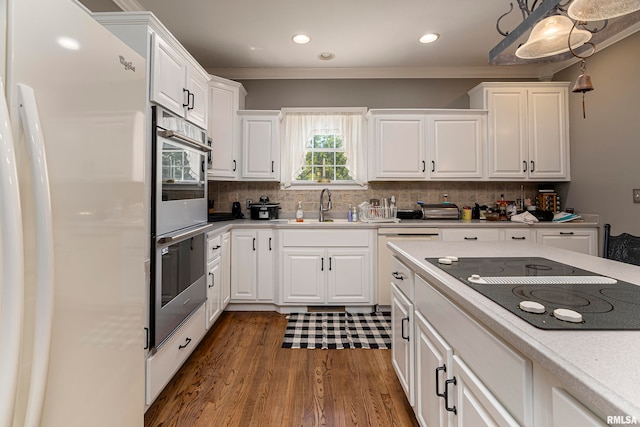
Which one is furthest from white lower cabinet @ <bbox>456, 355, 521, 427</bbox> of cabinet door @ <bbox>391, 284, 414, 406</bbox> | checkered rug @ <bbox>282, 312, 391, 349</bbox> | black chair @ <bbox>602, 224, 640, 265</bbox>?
checkered rug @ <bbox>282, 312, 391, 349</bbox>

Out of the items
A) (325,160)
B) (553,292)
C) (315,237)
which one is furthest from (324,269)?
(553,292)

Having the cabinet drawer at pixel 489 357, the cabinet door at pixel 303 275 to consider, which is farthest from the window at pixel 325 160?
the cabinet drawer at pixel 489 357

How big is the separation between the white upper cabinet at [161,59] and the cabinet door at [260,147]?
2.92 feet

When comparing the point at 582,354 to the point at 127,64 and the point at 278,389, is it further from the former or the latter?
the point at 278,389

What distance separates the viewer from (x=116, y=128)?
945 mm

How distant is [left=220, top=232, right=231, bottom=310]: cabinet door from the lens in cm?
278

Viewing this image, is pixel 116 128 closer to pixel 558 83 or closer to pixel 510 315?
pixel 510 315

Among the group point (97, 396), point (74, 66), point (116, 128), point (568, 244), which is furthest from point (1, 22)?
point (568, 244)

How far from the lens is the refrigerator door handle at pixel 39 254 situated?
24.0 inches

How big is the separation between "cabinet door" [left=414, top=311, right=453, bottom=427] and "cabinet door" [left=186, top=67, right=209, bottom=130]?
2.18 metres

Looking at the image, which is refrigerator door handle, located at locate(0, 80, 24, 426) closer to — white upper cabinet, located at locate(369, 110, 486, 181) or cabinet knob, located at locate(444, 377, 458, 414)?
cabinet knob, located at locate(444, 377, 458, 414)

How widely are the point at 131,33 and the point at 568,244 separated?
159 inches

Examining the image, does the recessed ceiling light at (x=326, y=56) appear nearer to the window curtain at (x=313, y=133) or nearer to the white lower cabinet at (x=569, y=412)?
the window curtain at (x=313, y=133)

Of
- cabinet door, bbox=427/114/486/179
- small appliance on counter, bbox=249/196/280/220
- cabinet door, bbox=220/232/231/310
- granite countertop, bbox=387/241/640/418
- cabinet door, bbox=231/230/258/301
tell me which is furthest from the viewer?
small appliance on counter, bbox=249/196/280/220
